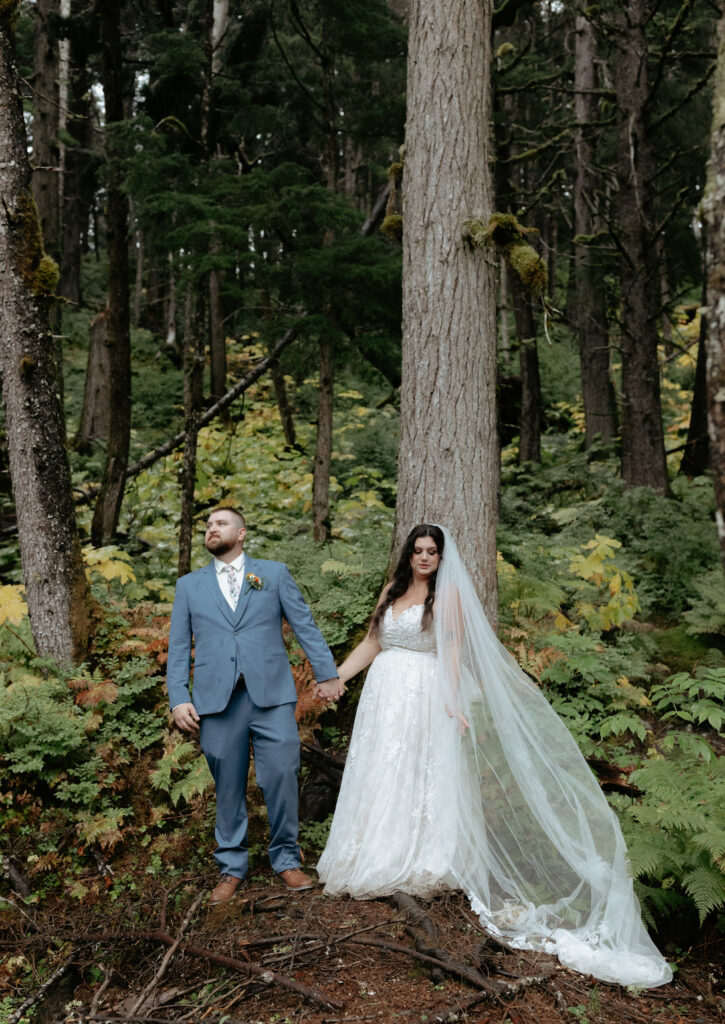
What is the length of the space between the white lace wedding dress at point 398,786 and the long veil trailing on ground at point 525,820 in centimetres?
11

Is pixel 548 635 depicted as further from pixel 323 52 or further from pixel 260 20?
pixel 260 20

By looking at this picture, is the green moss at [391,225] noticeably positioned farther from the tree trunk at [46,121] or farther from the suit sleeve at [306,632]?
the tree trunk at [46,121]

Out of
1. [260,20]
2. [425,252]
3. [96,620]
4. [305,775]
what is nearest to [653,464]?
[425,252]

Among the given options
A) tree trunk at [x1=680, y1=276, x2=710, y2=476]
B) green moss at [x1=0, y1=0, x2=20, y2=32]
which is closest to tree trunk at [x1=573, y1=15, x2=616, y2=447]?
tree trunk at [x1=680, y1=276, x2=710, y2=476]

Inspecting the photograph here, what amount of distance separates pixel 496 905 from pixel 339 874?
94 centimetres

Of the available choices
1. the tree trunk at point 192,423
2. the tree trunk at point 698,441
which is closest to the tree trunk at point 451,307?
the tree trunk at point 192,423

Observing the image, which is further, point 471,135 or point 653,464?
point 653,464

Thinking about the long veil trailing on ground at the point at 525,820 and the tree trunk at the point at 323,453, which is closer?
the long veil trailing on ground at the point at 525,820

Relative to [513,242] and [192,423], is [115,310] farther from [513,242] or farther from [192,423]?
[513,242]

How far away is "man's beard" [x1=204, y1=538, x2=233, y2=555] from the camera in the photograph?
470 centimetres

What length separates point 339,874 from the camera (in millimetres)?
4461

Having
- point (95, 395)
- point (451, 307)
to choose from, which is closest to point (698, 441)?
point (451, 307)

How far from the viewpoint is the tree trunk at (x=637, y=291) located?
1070 cm

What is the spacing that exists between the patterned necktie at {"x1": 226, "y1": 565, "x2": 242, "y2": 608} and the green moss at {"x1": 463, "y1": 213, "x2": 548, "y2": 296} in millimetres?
2915
